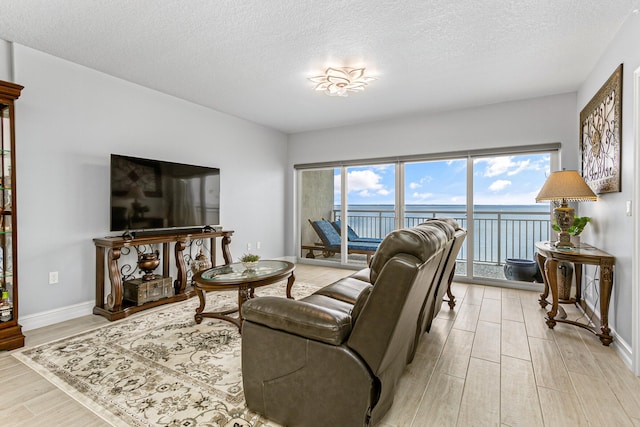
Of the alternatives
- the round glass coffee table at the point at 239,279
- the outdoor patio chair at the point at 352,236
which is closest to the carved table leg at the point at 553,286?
the round glass coffee table at the point at 239,279

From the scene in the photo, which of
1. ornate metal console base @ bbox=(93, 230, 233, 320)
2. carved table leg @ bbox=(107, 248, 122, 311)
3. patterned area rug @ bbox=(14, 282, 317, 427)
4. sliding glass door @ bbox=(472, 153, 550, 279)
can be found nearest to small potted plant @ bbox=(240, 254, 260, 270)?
patterned area rug @ bbox=(14, 282, 317, 427)

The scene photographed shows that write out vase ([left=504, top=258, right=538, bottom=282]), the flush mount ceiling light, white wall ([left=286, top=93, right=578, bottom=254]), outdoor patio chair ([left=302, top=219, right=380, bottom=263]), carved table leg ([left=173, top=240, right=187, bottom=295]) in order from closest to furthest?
1. the flush mount ceiling light
2. carved table leg ([left=173, top=240, right=187, bottom=295])
3. white wall ([left=286, top=93, right=578, bottom=254])
4. vase ([left=504, top=258, right=538, bottom=282])
5. outdoor patio chair ([left=302, top=219, right=380, bottom=263])

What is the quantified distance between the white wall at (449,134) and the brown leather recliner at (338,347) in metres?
3.47

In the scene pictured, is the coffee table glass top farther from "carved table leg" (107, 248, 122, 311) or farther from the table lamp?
the table lamp

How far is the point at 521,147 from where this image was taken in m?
4.11

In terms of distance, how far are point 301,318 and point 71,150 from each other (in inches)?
123

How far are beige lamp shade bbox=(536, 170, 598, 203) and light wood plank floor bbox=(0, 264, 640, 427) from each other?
1.19m

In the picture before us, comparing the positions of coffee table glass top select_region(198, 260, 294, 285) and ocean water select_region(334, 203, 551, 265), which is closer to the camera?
coffee table glass top select_region(198, 260, 294, 285)

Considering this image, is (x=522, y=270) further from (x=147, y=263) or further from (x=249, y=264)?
(x=147, y=263)

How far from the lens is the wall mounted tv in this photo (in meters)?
3.23

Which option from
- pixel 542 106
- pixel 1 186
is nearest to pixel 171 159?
pixel 1 186

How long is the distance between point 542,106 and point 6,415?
570 cm

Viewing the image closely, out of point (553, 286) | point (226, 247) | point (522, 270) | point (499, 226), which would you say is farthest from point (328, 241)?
point (553, 286)

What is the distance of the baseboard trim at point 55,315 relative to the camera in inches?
109
